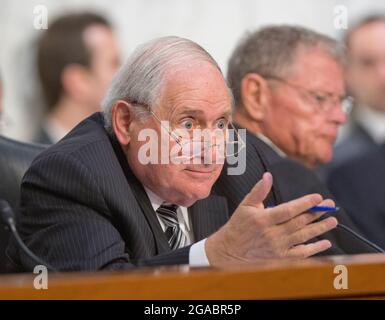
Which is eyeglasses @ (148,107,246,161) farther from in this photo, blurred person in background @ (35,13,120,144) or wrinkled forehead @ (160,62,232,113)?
blurred person in background @ (35,13,120,144)

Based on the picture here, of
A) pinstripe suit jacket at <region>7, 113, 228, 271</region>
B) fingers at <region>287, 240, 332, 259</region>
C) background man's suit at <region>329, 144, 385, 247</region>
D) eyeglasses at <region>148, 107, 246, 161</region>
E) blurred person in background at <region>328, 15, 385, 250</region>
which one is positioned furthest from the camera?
blurred person in background at <region>328, 15, 385, 250</region>

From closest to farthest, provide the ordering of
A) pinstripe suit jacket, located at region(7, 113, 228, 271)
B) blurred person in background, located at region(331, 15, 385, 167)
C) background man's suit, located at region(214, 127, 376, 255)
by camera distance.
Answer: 1. pinstripe suit jacket, located at region(7, 113, 228, 271)
2. background man's suit, located at region(214, 127, 376, 255)
3. blurred person in background, located at region(331, 15, 385, 167)

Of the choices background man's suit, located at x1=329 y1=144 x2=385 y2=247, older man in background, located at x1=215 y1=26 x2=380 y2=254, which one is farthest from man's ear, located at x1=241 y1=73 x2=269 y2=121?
background man's suit, located at x1=329 y1=144 x2=385 y2=247

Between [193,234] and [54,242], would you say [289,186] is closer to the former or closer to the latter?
[193,234]

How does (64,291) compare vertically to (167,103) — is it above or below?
below

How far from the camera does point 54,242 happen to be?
2.05 meters

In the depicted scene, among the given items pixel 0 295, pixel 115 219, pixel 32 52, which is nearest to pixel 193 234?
pixel 115 219

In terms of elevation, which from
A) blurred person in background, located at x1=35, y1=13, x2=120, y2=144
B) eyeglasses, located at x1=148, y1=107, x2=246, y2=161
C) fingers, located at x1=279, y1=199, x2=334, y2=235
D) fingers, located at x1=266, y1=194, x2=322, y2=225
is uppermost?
blurred person in background, located at x1=35, y1=13, x2=120, y2=144

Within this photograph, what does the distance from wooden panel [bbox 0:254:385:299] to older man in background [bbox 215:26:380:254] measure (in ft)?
3.80

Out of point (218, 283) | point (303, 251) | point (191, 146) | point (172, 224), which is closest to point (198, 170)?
point (191, 146)

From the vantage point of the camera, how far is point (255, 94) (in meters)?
2.91

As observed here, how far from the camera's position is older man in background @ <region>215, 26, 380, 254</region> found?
2.90 m

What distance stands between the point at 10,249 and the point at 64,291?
2.67 feet
